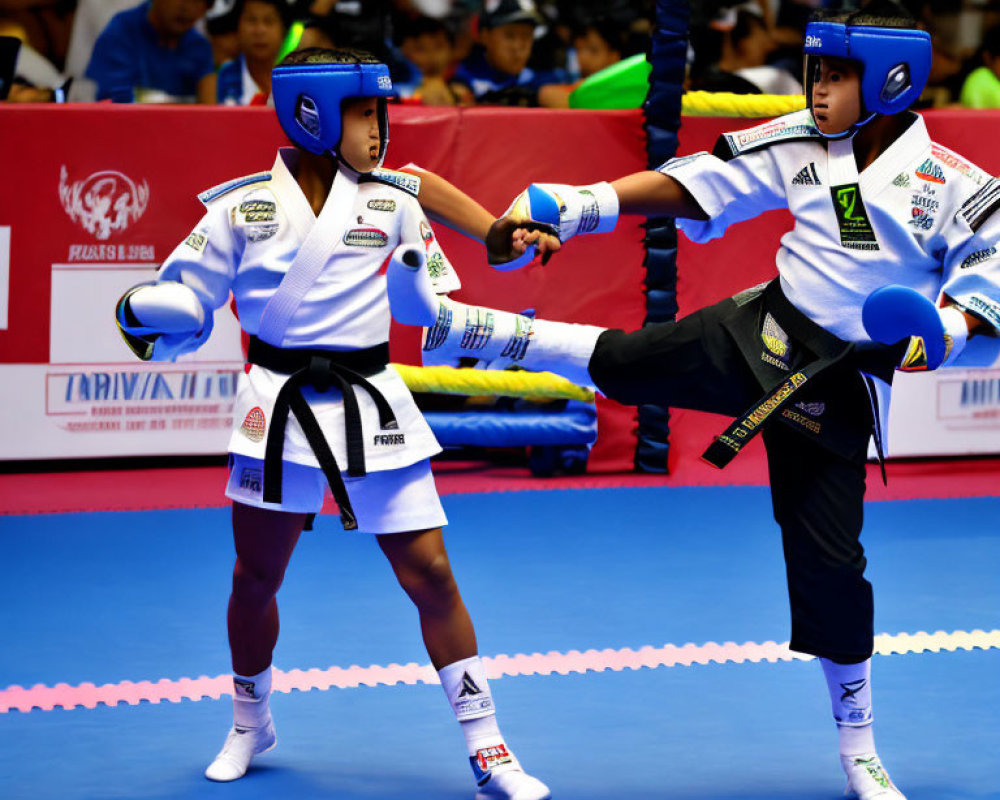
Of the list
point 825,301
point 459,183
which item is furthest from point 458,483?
point 825,301

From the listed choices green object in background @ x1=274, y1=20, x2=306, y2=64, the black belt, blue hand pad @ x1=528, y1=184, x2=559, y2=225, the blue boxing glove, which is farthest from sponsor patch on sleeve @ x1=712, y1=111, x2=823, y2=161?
green object in background @ x1=274, y1=20, x2=306, y2=64

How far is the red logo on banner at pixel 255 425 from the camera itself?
3.59m

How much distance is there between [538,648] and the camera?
16.5 feet

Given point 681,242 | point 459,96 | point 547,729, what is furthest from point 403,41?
point 547,729

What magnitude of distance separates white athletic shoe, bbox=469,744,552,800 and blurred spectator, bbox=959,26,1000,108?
6.35m

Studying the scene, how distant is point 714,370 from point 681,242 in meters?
4.03

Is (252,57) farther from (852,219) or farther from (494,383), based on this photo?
(852,219)

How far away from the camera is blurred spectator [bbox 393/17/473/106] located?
9.02m

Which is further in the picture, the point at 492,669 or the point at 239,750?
the point at 492,669

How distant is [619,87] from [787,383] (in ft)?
14.5

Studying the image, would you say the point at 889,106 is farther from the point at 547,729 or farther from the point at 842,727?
the point at 547,729

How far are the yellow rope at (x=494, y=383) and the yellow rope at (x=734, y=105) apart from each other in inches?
60.7

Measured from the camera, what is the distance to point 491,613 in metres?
5.40

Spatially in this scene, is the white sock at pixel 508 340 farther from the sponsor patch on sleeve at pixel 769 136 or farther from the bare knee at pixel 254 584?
the bare knee at pixel 254 584
